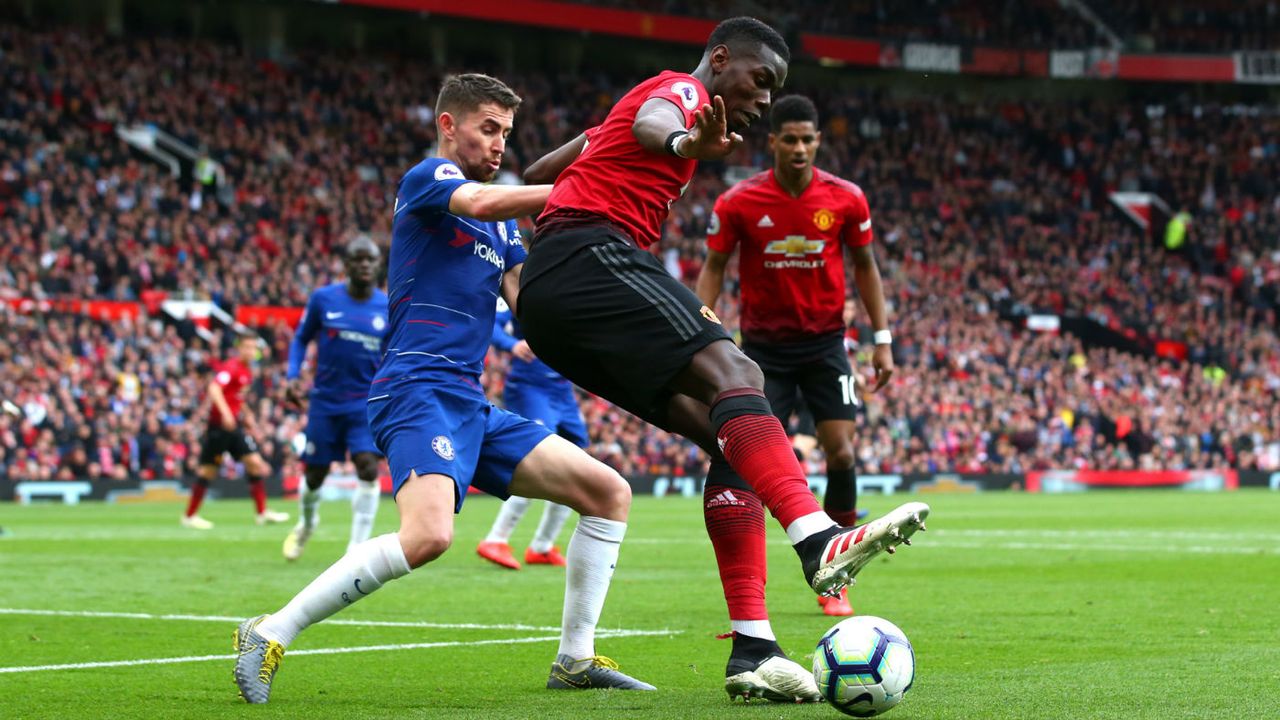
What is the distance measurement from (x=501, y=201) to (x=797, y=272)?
364 cm

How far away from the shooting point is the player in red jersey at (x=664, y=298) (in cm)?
495

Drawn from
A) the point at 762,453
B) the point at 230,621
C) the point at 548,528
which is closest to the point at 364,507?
the point at 548,528

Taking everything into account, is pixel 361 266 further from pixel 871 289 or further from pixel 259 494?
pixel 259 494

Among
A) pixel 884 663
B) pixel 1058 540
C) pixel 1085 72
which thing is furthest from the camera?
pixel 1085 72

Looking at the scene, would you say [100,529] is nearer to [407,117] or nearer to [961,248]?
[407,117]

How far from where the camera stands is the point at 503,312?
1095 cm

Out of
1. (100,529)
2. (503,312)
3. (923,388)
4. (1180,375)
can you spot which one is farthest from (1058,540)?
(1180,375)

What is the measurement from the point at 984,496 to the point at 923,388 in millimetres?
5521

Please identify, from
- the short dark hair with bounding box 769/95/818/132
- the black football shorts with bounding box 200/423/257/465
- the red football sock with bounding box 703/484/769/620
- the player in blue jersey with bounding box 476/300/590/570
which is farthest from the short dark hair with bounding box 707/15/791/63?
the black football shorts with bounding box 200/423/257/465

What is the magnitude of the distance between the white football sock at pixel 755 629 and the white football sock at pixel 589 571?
1.76 feet

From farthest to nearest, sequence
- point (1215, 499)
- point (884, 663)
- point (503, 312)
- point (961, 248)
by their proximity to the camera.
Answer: point (961, 248) < point (1215, 499) < point (503, 312) < point (884, 663)

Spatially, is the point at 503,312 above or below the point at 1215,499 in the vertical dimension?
above

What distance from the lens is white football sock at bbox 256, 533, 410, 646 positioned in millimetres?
5664

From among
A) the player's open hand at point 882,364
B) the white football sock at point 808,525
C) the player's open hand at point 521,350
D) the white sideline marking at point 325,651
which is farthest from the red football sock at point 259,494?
the white football sock at point 808,525
